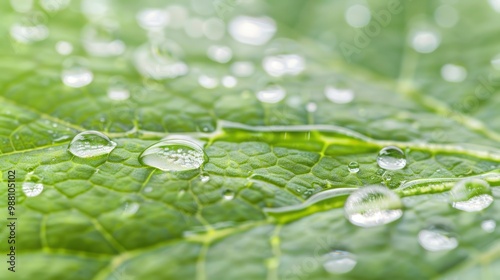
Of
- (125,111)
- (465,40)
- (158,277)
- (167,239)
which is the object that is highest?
(465,40)

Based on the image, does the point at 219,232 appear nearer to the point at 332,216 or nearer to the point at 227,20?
the point at 332,216

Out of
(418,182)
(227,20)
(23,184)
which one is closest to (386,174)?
(418,182)

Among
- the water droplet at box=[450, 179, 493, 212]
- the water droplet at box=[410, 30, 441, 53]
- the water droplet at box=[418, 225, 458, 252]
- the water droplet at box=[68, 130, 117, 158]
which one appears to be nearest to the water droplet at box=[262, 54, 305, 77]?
the water droplet at box=[410, 30, 441, 53]

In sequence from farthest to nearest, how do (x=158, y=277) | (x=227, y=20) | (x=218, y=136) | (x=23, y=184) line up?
(x=227, y=20), (x=218, y=136), (x=23, y=184), (x=158, y=277)

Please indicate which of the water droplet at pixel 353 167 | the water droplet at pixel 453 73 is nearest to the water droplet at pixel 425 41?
the water droplet at pixel 453 73

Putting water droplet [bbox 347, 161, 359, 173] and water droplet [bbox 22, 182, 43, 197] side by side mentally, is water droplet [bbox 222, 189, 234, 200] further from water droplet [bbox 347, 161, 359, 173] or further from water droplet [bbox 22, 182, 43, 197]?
water droplet [bbox 22, 182, 43, 197]

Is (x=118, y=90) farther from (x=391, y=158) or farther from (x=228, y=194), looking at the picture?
(x=391, y=158)

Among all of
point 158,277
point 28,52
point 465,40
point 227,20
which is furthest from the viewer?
point 227,20

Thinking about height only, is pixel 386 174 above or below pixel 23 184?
above
